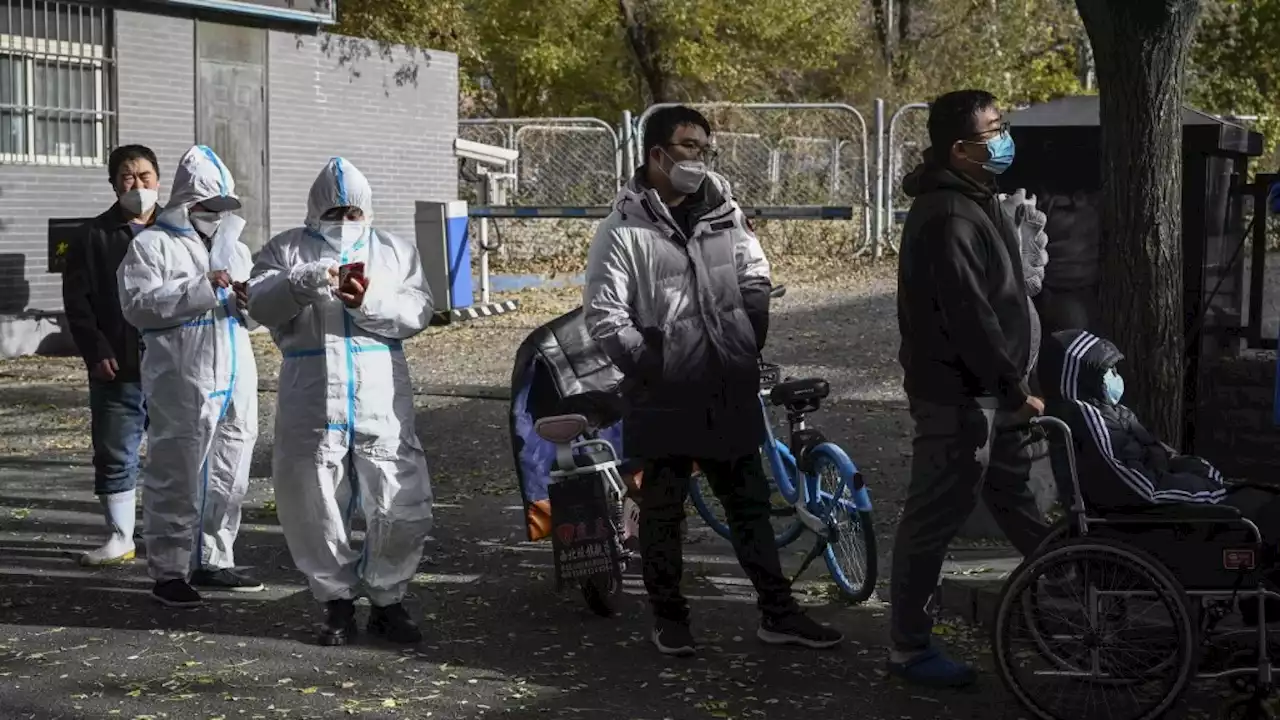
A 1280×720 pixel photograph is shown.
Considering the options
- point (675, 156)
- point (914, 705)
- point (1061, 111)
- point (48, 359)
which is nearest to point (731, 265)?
point (675, 156)

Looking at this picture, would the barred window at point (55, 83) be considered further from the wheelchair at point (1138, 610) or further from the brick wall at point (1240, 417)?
the wheelchair at point (1138, 610)

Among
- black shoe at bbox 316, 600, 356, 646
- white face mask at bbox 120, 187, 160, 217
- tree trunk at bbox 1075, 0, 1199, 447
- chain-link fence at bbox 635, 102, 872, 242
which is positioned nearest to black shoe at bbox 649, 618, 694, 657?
black shoe at bbox 316, 600, 356, 646

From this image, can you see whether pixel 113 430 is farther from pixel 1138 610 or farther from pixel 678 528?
pixel 1138 610

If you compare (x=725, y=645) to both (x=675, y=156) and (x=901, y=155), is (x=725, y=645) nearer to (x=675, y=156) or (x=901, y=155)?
(x=675, y=156)

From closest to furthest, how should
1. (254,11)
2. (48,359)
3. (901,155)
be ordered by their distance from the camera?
1. (48,359)
2. (254,11)
3. (901,155)

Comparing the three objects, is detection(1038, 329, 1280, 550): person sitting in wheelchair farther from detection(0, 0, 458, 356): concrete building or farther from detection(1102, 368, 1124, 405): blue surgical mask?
detection(0, 0, 458, 356): concrete building

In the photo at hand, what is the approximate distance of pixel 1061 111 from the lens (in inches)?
324

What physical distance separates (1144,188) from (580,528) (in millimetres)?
2602

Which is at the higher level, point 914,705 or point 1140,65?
point 1140,65

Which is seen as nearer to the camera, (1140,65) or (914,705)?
(914,705)

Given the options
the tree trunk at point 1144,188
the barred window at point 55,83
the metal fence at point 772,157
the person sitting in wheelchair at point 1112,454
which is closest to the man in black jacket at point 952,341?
the person sitting in wheelchair at point 1112,454

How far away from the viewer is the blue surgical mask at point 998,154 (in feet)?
19.0

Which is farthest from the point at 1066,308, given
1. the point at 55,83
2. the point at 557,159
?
the point at 557,159

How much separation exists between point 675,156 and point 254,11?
506 inches
